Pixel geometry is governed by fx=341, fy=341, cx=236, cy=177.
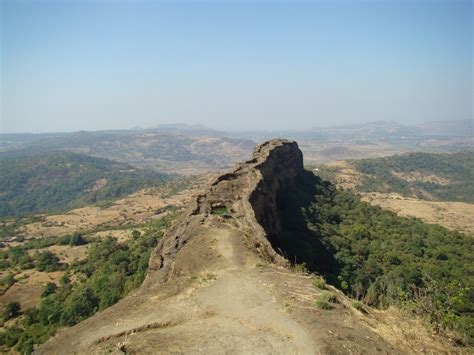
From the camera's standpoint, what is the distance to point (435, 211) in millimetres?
94062

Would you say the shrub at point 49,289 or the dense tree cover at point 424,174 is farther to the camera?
the dense tree cover at point 424,174

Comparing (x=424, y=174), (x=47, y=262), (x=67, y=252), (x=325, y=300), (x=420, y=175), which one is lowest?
(x=67, y=252)

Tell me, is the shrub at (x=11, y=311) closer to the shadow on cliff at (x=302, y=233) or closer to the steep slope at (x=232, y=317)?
the steep slope at (x=232, y=317)

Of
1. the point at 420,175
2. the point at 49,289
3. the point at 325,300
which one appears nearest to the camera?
the point at 325,300

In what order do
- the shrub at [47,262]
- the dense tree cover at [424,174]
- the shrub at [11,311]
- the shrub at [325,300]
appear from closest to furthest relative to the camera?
the shrub at [325,300] → the shrub at [11,311] → the shrub at [47,262] → the dense tree cover at [424,174]

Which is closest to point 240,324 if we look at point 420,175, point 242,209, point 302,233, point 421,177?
point 242,209

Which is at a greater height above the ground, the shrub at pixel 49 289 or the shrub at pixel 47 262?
A: the shrub at pixel 49 289

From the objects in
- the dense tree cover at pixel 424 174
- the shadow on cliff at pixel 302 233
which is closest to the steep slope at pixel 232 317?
the shadow on cliff at pixel 302 233

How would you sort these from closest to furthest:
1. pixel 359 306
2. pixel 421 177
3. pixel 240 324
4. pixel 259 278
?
pixel 240 324 → pixel 359 306 → pixel 259 278 → pixel 421 177

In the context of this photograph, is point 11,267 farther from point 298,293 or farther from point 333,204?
point 298,293

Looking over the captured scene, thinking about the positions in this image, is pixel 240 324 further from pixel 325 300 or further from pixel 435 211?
pixel 435 211

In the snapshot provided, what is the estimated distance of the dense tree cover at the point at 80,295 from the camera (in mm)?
38531

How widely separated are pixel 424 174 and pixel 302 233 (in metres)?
160

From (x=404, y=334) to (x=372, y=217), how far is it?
173 ft
